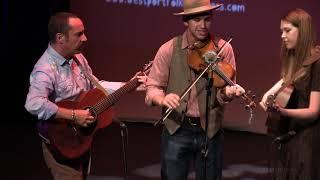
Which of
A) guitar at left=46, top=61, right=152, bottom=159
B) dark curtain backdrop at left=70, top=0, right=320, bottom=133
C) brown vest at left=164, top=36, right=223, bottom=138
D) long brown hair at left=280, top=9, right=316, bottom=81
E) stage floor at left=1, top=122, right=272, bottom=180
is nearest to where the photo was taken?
long brown hair at left=280, top=9, right=316, bottom=81

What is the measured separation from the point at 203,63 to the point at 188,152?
0.60 metres

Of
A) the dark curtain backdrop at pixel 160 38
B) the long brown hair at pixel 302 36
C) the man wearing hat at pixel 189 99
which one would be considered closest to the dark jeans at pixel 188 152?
the man wearing hat at pixel 189 99

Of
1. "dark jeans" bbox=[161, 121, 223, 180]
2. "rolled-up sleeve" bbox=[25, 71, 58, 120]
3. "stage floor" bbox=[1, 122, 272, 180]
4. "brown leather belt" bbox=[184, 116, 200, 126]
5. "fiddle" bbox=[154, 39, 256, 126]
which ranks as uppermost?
"fiddle" bbox=[154, 39, 256, 126]

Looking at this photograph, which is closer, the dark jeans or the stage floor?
the dark jeans

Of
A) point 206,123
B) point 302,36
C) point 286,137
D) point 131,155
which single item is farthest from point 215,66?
point 131,155

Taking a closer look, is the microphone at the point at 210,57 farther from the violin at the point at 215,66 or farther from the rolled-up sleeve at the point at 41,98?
the rolled-up sleeve at the point at 41,98

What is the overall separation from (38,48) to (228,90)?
14.7 feet

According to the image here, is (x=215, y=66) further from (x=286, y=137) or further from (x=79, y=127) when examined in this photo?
(x=79, y=127)

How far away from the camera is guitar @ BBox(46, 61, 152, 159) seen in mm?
3656

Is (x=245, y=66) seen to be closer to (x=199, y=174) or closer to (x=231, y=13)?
(x=231, y=13)

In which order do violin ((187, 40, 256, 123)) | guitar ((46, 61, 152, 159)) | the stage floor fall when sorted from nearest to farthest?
violin ((187, 40, 256, 123)) < guitar ((46, 61, 152, 159)) < the stage floor

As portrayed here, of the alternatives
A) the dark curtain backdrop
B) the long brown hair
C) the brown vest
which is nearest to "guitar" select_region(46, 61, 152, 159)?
the brown vest

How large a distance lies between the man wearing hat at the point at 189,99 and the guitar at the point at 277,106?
0.28 meters

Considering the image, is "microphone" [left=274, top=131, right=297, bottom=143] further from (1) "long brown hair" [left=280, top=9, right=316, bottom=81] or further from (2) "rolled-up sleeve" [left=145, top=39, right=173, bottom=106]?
(2) "rolled-up sleeve" [left=145, top=39, right=173, bottom=106]
